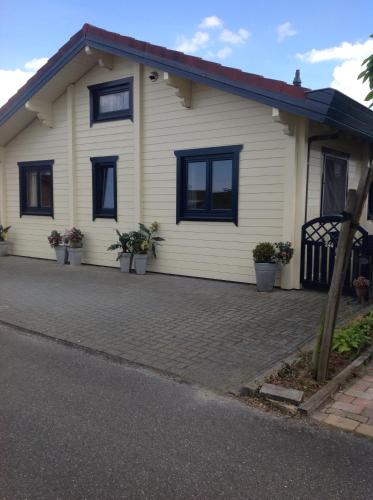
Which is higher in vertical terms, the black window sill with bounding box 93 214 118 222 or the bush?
the black window sill with bounding box 93 214 118 222

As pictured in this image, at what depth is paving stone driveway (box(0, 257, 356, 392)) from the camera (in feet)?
14.9

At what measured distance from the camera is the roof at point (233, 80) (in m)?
6.54

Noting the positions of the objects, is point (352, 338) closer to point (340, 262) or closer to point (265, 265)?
point (340, 262)

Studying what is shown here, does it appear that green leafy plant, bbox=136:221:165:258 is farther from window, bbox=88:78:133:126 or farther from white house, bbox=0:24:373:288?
window, bbox=88:78:133:126

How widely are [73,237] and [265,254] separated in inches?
201

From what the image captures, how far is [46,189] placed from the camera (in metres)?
12.0

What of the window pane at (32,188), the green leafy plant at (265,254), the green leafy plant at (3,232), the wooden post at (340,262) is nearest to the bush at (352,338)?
the wooden post at (340,262)

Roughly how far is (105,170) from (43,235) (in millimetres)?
2897

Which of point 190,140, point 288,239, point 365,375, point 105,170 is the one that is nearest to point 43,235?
point 105,170

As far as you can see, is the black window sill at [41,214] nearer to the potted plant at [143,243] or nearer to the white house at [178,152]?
the white house at [178,152]

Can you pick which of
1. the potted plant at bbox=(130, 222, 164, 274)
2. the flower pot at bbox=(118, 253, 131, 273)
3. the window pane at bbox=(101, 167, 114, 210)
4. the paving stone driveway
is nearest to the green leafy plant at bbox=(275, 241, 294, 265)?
the paving stone driveway

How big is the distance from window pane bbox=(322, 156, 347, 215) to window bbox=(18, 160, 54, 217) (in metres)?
6.87

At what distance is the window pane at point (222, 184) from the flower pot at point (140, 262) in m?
1.91

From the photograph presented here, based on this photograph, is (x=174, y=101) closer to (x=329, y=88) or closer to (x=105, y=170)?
(x=105, y=170)
